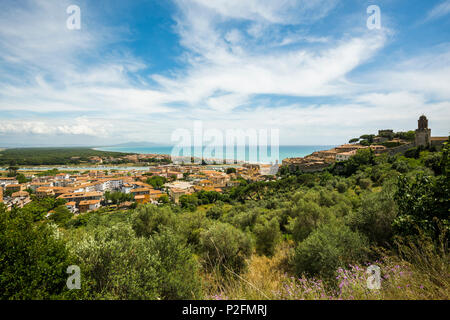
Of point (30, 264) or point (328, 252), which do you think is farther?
point (328, 252)

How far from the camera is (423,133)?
35156 millimetres

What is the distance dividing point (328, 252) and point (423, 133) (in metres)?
46.9

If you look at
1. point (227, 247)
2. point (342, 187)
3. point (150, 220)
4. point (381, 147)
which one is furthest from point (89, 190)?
point (381, 147)

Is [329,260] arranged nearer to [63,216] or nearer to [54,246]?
[54,246]

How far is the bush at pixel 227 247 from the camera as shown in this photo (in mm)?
7852

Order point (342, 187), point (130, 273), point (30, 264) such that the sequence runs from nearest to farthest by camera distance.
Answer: point (30, 264) < point (130, 273) < point (342, 187)

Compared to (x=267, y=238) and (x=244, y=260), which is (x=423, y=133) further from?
(x=244, y=260)

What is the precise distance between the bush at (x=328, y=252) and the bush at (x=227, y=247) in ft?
9.09

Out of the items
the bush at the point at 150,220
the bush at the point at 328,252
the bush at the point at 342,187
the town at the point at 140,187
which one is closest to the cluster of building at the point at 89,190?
the town at the point at 140,187

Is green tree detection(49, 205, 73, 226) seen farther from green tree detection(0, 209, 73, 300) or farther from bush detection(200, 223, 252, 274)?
green tree detection(0, 209, 73, 300)

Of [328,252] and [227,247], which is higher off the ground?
[328,252]

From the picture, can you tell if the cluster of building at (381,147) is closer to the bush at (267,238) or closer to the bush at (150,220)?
the bush at (267,238)
